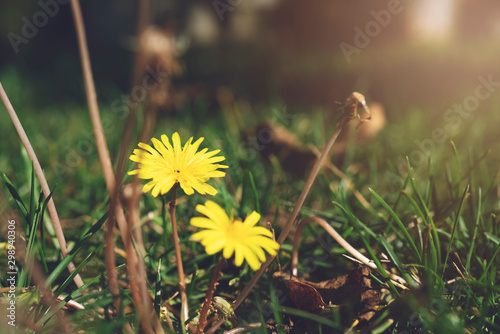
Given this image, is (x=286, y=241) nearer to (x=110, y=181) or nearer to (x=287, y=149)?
(x=110, y=181)

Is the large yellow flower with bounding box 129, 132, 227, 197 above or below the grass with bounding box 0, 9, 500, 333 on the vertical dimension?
above

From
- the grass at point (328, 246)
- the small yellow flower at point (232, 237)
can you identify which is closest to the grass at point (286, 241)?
the grass at point (328, 246)

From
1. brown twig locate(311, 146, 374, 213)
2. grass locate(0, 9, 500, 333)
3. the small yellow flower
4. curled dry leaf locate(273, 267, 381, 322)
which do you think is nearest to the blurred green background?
grass locate(0, 9, 500, 333)

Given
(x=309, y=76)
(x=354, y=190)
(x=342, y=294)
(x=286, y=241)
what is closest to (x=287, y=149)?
(x=354, y=190)

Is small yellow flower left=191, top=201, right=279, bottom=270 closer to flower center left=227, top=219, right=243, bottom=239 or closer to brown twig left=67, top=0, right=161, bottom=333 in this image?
flower center left=227, top=219, right=243, bottom=239

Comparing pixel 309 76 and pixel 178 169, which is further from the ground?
pixel 309 76

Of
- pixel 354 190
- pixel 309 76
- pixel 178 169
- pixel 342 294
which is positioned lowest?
pixel 342 294

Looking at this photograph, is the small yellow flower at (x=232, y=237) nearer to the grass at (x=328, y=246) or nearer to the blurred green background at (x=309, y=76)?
the grass at (x=328, y=246)

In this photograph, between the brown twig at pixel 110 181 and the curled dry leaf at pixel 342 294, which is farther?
the curled dry leaf at pixel 342 294
